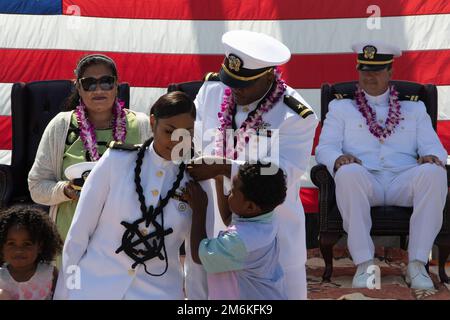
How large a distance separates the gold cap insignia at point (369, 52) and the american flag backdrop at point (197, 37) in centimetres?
59

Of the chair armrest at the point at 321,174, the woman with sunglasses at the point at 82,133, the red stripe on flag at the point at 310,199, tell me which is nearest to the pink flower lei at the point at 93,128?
the woman with sunglasses at the point at 82,133

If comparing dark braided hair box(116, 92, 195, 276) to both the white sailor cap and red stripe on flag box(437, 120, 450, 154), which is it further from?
red stripe on flag box(437, 120, 450, 154)

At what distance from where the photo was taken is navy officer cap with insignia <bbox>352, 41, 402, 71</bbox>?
727 cm

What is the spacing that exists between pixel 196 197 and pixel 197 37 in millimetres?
4109

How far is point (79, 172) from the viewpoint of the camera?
4.74m

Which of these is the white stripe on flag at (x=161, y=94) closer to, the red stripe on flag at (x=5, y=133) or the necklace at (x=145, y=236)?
the red stripe on flag at (x=5, y=133)

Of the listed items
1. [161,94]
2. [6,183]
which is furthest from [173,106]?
[161,94]

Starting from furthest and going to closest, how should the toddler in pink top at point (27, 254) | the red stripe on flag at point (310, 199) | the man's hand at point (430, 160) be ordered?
the red stripe on flag at point (310, 199) → the man's hand at point (430, 160) → the toddler in pink top at point (27, 254)

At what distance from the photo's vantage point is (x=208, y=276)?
4012 millimetres

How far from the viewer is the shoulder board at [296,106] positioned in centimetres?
455

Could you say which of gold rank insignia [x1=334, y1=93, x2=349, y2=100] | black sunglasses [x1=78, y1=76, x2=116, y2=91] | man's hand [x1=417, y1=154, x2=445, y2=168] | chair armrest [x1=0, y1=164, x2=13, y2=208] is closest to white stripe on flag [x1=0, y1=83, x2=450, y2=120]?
gold rank insignia [x1=334, y1=93, x2=349, y2=100]

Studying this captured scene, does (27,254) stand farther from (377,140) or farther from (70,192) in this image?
(377,140)

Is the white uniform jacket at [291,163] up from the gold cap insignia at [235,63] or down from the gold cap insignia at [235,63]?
down
